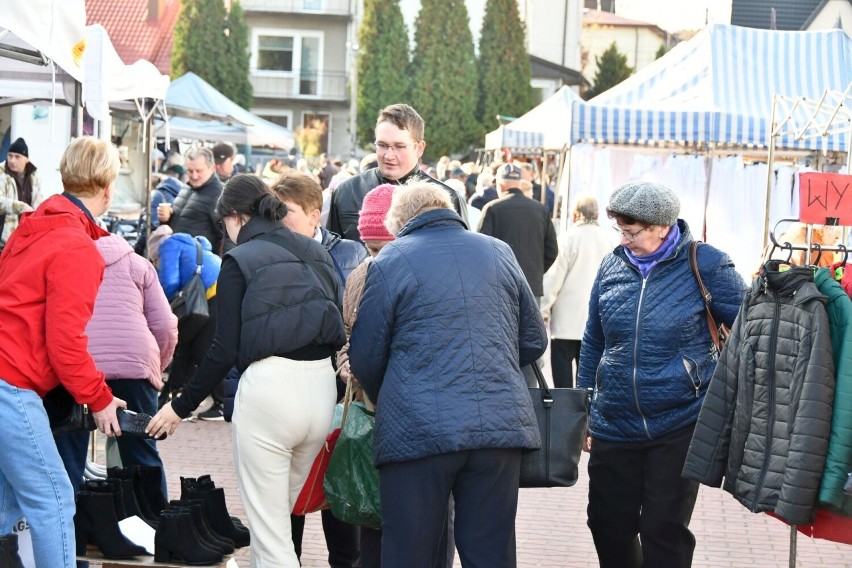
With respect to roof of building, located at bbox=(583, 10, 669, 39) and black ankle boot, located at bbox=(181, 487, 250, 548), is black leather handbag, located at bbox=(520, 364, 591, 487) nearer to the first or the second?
black ankle boot, located at bbox=(181, 487, 250, 548)

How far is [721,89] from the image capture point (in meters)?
16.2

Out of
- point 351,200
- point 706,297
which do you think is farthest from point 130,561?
point 706,297

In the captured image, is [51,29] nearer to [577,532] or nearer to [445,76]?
[577,532]

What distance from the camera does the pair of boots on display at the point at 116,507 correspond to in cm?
498

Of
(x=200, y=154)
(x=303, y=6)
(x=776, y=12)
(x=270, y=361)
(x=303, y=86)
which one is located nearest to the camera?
(x=270, y=361)

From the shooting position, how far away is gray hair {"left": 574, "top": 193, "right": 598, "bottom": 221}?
393 inches

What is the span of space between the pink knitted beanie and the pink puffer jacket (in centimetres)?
141

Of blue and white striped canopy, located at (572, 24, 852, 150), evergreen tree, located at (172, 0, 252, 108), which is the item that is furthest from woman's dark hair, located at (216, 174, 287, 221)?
evergreen tree, located at (172, 0, 252, 108)

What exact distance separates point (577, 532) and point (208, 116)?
14969 millimetres

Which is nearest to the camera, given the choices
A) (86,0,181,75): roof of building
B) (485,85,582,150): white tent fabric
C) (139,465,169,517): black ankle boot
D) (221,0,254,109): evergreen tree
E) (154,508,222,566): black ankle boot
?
(154,508,222,566): black ankle boot

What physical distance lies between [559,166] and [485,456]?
19.2 meters

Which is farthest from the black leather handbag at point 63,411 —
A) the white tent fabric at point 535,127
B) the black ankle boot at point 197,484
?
the white tent fabric at point 535,127

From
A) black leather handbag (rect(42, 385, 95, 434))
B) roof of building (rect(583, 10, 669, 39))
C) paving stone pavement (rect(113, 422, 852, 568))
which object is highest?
roof of building (rect(583, 10, 669, 39))

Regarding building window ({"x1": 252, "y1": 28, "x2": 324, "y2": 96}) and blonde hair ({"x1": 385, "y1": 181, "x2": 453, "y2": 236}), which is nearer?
blonde hair ({"x1": 385, "y1": 181, "x2": 453, "y2": 236})
